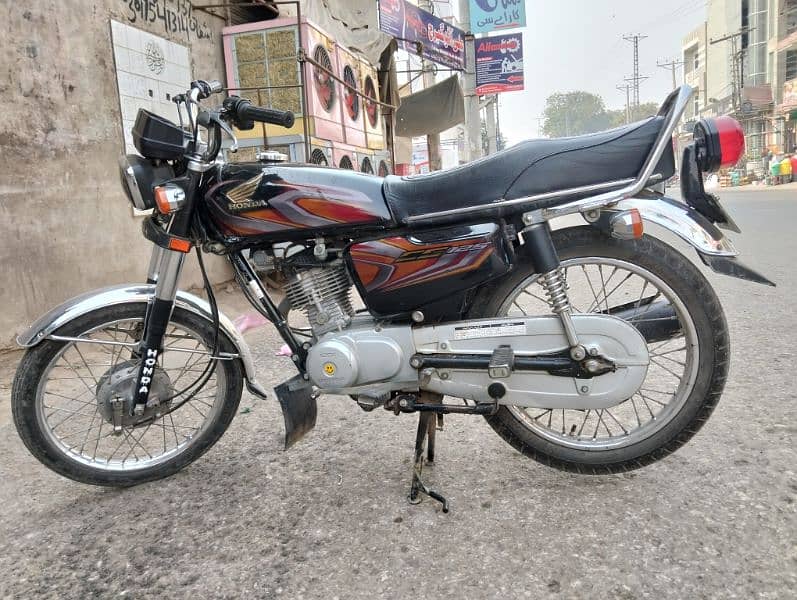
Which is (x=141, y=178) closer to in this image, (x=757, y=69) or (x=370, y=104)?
(x=370, y=104)

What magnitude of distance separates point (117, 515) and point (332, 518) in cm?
78

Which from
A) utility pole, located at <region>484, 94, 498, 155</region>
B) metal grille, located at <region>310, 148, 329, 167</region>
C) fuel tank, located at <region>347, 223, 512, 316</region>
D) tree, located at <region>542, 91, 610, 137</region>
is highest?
tree, located at <region>542, 91, 610, 137</region>

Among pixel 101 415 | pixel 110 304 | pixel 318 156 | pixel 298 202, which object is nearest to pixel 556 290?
pixel 298 202

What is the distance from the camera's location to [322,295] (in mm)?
2137

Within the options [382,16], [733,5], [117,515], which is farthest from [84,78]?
[733,5]

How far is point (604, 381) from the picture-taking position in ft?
6.64

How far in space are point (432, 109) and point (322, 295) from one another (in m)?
13.3

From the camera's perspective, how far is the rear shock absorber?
196cm

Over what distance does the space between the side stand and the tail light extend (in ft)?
4.06

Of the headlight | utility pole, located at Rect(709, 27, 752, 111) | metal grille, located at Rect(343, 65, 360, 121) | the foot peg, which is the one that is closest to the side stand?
the foot peg

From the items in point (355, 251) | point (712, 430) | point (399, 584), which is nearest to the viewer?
point (399, 584)

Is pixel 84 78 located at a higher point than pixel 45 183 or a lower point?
higher

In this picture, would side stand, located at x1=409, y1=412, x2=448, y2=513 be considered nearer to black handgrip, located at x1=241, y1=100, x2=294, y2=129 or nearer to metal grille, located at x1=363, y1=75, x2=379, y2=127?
black handgrip, located at x1=241, y1=100, x2=294, y2=129

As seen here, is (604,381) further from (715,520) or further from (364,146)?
(364,146)
